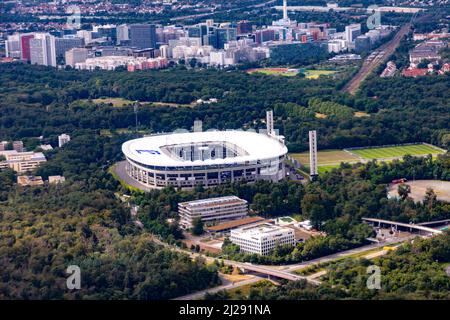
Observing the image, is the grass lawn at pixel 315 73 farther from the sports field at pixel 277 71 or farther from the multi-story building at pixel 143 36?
the multi-story building at pixel 143 36

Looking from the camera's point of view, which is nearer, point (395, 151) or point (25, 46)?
point (395, 151)

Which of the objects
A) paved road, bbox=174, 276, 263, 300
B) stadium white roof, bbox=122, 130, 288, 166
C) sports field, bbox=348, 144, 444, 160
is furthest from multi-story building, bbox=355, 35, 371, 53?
paved road, bbox=174, 276, 263, 300

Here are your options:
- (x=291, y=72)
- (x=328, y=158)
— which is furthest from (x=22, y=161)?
(x=291, y=72)

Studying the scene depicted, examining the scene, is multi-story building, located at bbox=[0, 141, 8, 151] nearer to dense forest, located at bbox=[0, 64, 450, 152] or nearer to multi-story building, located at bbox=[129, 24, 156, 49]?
dense forest, located at bbox=[0, 64, 450, 152]

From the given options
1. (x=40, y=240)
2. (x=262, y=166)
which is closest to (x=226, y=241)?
(x=40, y=240)

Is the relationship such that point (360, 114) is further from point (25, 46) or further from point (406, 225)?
point (25, 46)

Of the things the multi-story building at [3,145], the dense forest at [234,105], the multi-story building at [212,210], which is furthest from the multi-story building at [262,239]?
the multi-story building at [3,145]

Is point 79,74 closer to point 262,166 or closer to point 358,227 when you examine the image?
point 262,166
